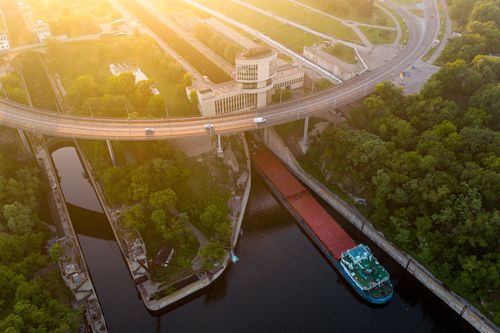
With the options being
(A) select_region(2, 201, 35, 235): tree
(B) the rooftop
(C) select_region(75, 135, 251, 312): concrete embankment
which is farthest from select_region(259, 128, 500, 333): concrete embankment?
(A) select_region(2, 201, 35, 235): tree

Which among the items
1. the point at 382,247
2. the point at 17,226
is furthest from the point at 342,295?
the point at 17,226

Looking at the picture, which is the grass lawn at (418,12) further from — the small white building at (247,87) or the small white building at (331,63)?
the small white building at (247,87)

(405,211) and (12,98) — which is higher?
(12,98)

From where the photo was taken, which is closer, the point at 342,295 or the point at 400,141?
the point at 342,295

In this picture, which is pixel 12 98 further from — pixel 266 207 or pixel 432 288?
pixel 432 288

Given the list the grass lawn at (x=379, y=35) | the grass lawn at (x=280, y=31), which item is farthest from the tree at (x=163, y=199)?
the grass lawn at (x=379, y=35)

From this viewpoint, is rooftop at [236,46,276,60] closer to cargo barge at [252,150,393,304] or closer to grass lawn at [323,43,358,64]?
cargo barge at [252,150,393,304]
